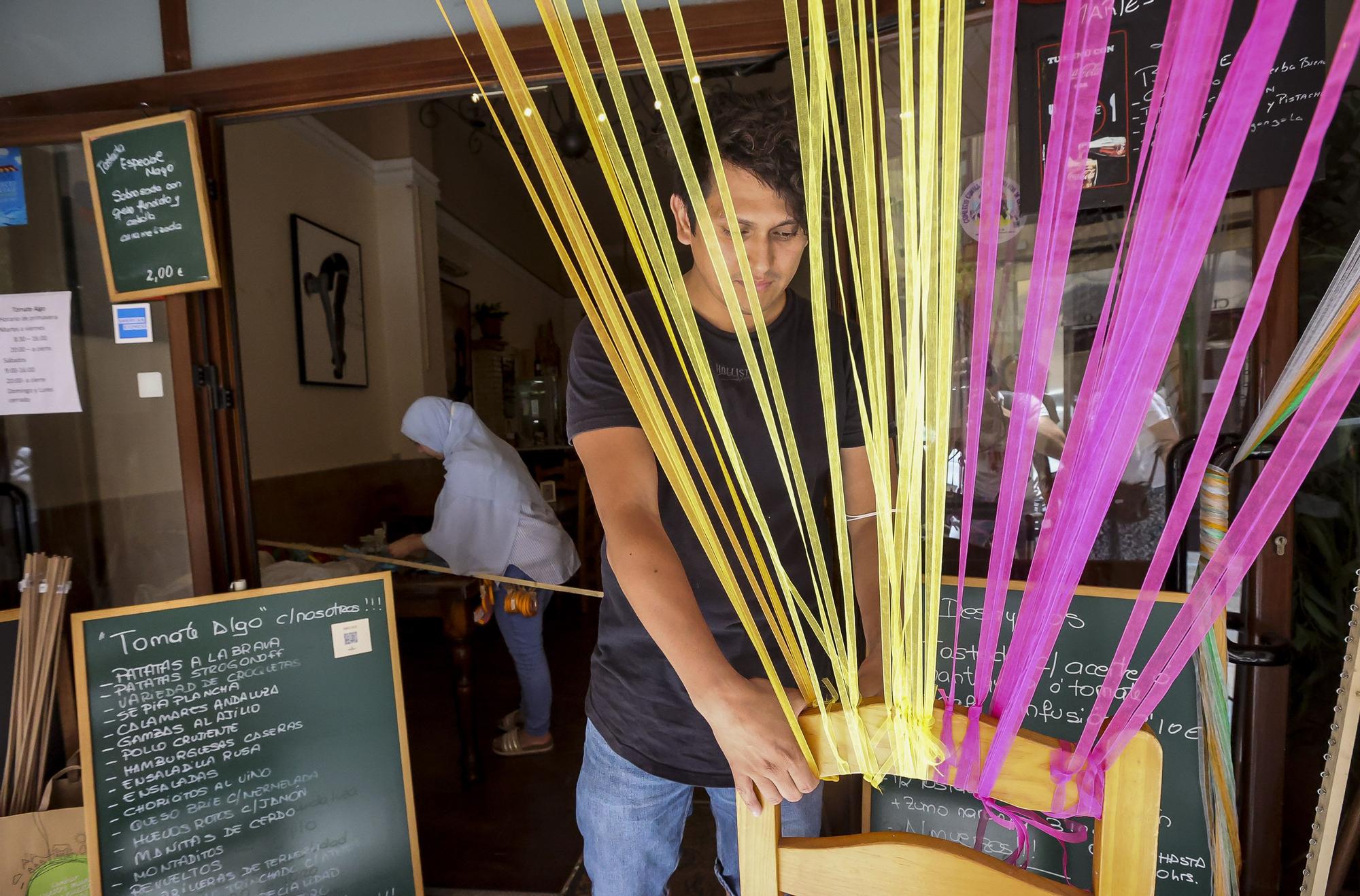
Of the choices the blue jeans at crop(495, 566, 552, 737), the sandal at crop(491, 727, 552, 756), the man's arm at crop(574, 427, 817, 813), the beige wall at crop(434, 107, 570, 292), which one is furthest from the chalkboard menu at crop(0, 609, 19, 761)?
the beige wall at crop(434, 107, 570, 292)

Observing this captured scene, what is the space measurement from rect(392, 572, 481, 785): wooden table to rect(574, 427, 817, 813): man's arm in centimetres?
174

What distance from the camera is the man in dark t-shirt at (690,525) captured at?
0.75 metres

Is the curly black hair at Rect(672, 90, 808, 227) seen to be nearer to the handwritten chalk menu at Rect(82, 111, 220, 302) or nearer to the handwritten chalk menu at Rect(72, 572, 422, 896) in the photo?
the handwritten chalk menu at Rect(72, 572, 422, 896)

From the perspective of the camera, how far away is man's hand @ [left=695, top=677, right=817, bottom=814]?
1.84 feet

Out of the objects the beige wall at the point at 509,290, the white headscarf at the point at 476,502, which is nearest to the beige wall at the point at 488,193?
the beige wall at the point at 509,290

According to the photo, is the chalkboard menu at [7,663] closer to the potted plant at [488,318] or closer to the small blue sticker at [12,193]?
the small blue sticker at [12,193]

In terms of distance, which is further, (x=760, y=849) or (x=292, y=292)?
(x=292, y=292)

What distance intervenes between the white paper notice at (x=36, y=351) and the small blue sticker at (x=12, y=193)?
201mm

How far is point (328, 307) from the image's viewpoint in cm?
370

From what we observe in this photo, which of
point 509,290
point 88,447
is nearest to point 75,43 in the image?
point 88,447

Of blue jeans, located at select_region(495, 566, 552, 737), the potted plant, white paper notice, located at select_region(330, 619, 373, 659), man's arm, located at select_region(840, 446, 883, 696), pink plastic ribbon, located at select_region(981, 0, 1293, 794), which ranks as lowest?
blue jeans, located at select_region(495, 566, 552, 737)

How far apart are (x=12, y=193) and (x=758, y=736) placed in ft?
7.94

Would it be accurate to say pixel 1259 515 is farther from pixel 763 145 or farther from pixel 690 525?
pixel 690 525

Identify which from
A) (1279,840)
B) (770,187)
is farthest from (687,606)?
(1279,840)
